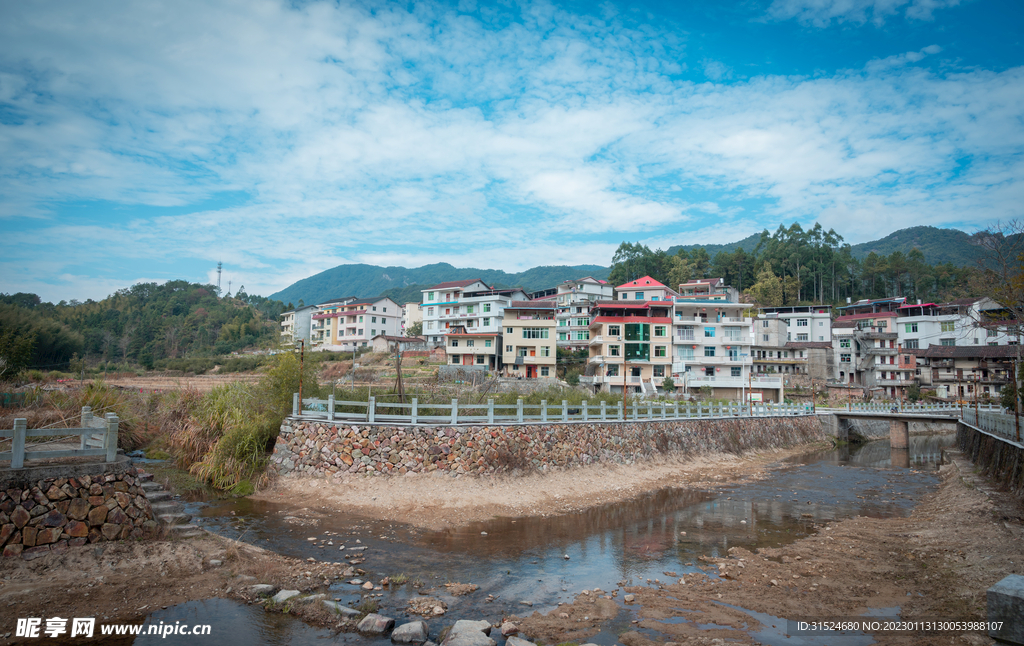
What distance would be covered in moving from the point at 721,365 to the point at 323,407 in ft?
153

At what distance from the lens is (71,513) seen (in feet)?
34.8

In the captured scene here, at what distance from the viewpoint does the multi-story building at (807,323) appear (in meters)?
66.1

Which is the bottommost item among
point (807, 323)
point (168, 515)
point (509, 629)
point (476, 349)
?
point (509, 629)

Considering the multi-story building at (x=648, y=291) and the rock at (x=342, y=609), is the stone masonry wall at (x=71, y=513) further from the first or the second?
the multi-story building at (x=648, y=291)

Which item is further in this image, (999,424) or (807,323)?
(807,323)

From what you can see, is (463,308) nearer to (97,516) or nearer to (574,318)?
(574,318)

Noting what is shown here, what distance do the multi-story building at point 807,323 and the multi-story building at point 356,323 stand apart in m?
55.3

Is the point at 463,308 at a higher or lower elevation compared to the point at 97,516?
higher

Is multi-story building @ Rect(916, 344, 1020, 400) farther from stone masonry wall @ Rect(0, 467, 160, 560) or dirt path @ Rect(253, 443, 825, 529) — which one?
stone masonry wall @ Rect(0, 467, 160, 560)

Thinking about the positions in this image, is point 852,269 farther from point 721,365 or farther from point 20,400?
point 20,400

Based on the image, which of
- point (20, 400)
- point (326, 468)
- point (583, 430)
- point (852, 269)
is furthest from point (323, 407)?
point (852, 269)

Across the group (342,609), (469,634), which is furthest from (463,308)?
(469,634)

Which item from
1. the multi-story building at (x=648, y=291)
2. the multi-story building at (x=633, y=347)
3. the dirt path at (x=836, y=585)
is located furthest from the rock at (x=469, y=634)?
the multi-story building at (x=648, y=291)

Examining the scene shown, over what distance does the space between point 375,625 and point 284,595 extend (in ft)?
7.50
